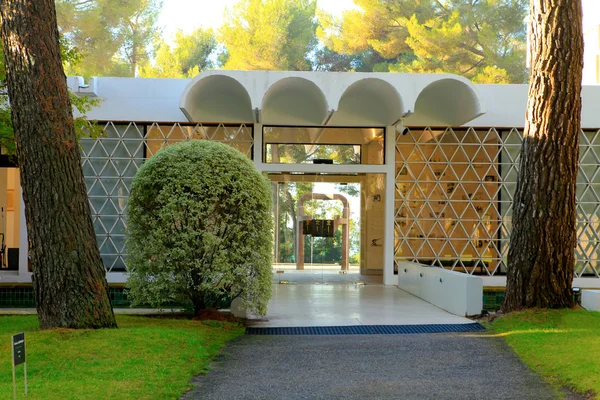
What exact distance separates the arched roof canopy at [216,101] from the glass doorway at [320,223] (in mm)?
1412

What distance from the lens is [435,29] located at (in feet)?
86.5

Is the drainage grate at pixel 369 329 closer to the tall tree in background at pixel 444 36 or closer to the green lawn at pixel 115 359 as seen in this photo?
the green lawn at pixel 115 359

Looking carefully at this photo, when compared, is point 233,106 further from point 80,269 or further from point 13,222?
point 13,222

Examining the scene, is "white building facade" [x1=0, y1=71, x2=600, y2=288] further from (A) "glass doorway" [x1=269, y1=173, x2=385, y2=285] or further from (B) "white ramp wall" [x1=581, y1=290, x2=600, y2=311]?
(B) "white ramp wall" [x1=581, y1=290, x2=600, y2=311]

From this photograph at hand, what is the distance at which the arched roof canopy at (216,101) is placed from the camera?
38.4ft

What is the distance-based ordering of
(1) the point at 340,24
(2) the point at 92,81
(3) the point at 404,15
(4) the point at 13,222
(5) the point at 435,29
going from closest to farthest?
(2) the point at 92,81 → (4) the point at 13,222 → (5) the point at 435,29 → (3) the point at 404,15 → (1) the point at 340,24

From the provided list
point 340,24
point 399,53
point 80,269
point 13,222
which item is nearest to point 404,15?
→ point 399,53

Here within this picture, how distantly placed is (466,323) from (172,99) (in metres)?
7.20

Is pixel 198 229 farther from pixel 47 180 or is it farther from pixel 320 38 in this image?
pixel 320 38

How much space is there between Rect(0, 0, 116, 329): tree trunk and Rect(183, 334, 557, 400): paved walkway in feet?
4.77

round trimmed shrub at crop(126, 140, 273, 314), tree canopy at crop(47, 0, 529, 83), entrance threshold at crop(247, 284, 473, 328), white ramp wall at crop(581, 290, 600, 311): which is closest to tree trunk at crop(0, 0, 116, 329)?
round trimmed shrub at crop(126, 140, 273, 314)

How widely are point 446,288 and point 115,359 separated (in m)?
4.98

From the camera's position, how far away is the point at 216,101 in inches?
516

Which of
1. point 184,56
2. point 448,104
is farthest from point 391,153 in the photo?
point 184,56
